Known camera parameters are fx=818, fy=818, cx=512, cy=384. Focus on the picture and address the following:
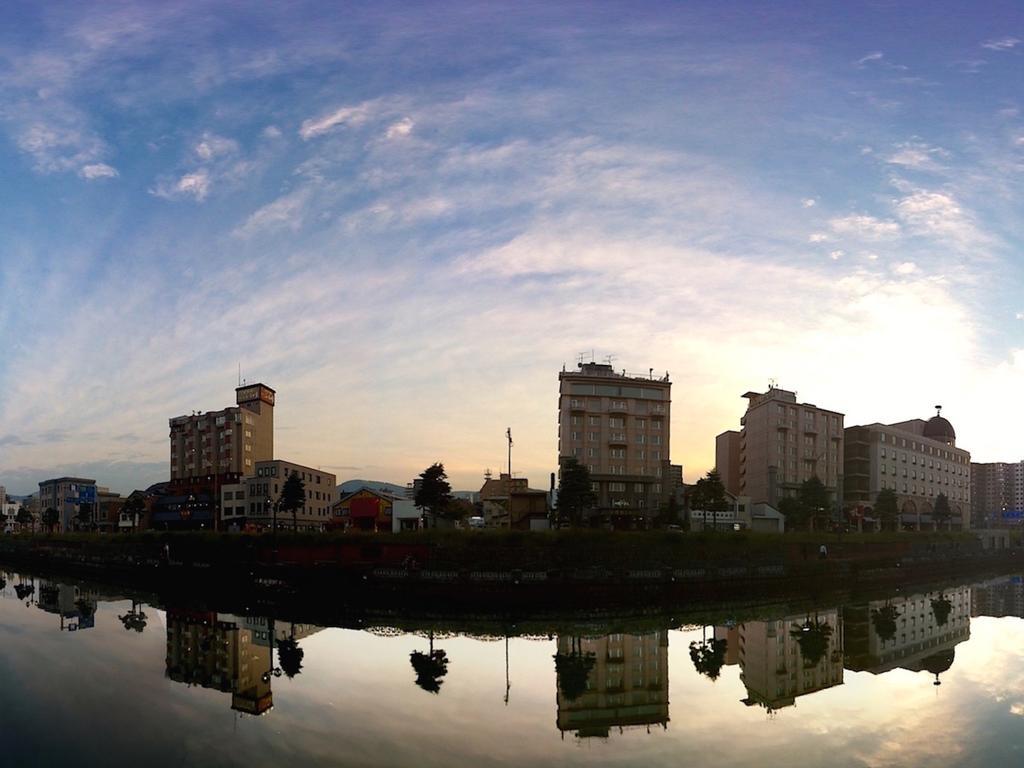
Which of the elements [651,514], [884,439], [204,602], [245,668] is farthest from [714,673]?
[884,439]

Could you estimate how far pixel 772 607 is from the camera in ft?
172

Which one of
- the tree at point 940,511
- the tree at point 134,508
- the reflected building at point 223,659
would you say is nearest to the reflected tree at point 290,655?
the reflected building at point 223,659

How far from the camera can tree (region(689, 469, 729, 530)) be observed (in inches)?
3063

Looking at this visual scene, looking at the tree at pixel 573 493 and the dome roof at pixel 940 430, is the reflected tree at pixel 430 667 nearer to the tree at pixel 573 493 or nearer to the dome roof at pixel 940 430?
the tree at pixel 573 493

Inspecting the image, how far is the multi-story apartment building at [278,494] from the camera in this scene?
96062 mm

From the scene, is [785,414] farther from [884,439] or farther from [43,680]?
[43,680]

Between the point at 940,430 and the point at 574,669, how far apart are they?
4338 inches

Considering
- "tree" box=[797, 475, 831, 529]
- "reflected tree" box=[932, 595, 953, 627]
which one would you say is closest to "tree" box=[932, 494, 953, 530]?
"tree" box=[797, 475, 831, 529]

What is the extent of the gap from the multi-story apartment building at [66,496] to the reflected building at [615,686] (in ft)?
382

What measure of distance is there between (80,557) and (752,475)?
255 ft

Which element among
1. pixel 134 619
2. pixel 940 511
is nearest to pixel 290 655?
pixel 134 619

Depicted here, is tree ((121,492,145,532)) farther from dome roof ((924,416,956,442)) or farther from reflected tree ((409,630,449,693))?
dome roof ((924,416,956,442))

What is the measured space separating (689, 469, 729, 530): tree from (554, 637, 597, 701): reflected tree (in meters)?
42.0

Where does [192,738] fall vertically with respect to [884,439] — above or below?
below
